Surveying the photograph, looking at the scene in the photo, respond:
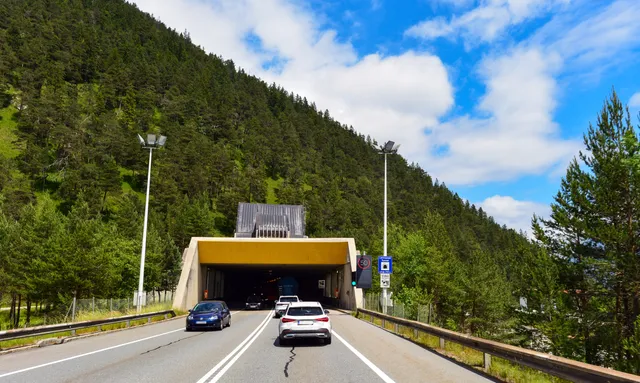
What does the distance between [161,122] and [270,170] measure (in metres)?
40.8

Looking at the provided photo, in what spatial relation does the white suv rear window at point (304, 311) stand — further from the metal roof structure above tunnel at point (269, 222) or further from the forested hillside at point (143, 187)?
the metal roof structure above tunnel at point (269, 222)

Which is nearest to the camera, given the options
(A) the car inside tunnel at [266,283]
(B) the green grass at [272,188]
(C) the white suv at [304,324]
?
(C) the white suv at [304,324]

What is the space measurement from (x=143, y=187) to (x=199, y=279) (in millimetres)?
78307

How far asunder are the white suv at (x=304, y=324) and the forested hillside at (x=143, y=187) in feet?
125

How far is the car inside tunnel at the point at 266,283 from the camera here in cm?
5400

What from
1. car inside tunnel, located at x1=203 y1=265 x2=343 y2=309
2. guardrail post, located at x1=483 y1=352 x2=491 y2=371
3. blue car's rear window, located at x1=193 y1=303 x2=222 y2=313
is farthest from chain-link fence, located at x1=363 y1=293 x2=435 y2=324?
guardrail post, located at x1=483 y1=352 x2=491 y2=371

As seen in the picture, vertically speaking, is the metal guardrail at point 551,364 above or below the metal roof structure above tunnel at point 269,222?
below

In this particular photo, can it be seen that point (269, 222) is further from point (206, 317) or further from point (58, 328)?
point (58, 328)

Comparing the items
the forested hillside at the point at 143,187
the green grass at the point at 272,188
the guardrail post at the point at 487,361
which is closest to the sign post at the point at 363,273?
the forested hillside at the point at 143,187

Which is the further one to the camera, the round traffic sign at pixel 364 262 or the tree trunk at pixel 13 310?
the tree trunk at pixel 13 310

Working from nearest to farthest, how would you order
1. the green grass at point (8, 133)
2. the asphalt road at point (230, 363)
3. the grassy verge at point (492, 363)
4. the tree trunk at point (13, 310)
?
the grassy verge at point (492, 363), the asphalt road at point (230, 363), the tree trunk at point (13, 310), the green grass at point (8, 133)

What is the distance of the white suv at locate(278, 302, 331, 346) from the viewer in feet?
49.0

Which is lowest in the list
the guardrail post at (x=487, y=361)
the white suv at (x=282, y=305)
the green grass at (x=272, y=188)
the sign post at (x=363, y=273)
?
the white suv at (x=282, y=305)

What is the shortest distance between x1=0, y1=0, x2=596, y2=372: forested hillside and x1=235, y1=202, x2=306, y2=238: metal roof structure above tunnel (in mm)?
14104
